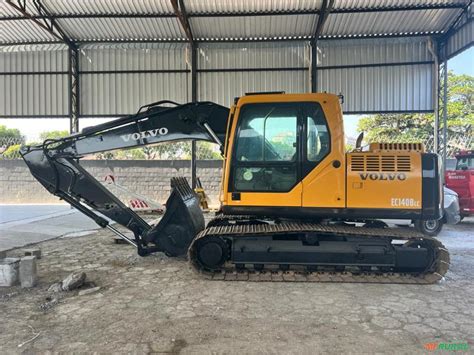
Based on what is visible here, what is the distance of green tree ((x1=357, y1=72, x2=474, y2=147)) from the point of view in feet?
79.6

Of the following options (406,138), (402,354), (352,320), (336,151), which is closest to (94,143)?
(336,151)

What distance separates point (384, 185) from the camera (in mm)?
5121

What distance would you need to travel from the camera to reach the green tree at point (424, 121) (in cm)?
2427

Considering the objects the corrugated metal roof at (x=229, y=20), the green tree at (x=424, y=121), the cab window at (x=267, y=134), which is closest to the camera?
the cab window at (x=267, y=134)

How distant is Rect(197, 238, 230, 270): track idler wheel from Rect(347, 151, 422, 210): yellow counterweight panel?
70.2 inches

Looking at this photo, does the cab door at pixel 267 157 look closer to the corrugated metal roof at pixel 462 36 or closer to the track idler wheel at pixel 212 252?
the track idler wheel at pixel 212 252

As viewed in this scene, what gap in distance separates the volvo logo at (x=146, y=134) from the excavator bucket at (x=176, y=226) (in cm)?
85

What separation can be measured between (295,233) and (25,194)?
16.0m

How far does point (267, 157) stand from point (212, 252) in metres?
1.48

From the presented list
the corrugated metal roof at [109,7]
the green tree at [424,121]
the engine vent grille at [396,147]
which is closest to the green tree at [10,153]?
the corrugated metal roof at [109,7]

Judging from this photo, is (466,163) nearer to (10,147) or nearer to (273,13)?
(273,13)

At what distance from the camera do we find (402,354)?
3197mm

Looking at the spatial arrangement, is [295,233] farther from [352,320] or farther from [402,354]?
[402,354]

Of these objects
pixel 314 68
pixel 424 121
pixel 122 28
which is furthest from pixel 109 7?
pixel 424 121
